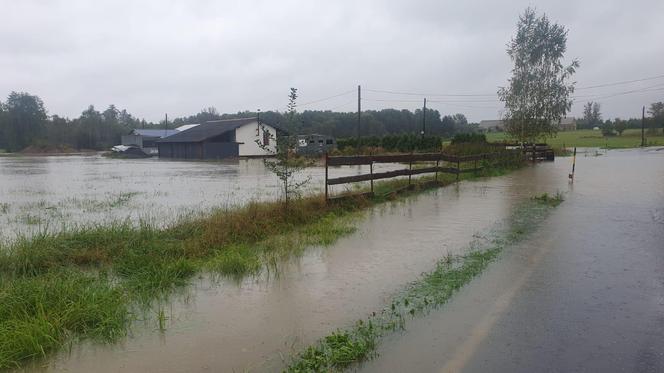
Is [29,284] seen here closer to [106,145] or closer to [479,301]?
[479,301]

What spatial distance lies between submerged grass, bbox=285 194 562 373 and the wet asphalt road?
0.16 meters

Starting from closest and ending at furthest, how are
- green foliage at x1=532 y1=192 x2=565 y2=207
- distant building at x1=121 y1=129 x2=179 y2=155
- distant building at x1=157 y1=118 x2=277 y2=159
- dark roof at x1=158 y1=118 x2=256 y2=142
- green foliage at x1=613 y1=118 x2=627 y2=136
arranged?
green foliage at x1=532 y1=192 x2=565 y2=207, distant building at x1=157 y1=118 x2=277 y2=159, dark roof at x1=158 y1=118 x2=256 y2=142, distant building at x1=121 y1=129 x2=179 y2=155, green foliage at x1=613 y1=118 x2=627 y2=136

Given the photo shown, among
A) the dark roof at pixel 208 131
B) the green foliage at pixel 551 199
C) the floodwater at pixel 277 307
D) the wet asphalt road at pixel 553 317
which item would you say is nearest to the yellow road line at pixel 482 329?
the wet asphalt road at pixel 553 317

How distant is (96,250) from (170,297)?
2.37 meters

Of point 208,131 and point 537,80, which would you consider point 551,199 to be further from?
point 208,131

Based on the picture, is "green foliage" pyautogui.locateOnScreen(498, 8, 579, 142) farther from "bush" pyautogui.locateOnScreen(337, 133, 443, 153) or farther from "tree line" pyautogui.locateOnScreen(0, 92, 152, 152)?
"tree line" pyautogui.locateOnScreen(0, 92, 152, 152)

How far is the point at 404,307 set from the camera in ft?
17.7

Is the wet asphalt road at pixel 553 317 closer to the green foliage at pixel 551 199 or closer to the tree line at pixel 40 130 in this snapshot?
the green foliage at pixel 551 199

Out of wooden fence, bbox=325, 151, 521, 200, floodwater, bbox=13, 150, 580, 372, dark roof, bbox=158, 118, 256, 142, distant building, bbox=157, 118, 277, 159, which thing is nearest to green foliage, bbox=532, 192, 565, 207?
floodwater, bbox=13, 150, 580, 372

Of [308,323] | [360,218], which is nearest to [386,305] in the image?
[308,323]

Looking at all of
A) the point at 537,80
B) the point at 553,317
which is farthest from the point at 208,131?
the point at 553,317

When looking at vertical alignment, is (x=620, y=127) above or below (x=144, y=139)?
above

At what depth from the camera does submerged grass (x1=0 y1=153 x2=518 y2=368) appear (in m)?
4.51

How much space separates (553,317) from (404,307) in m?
1.56
